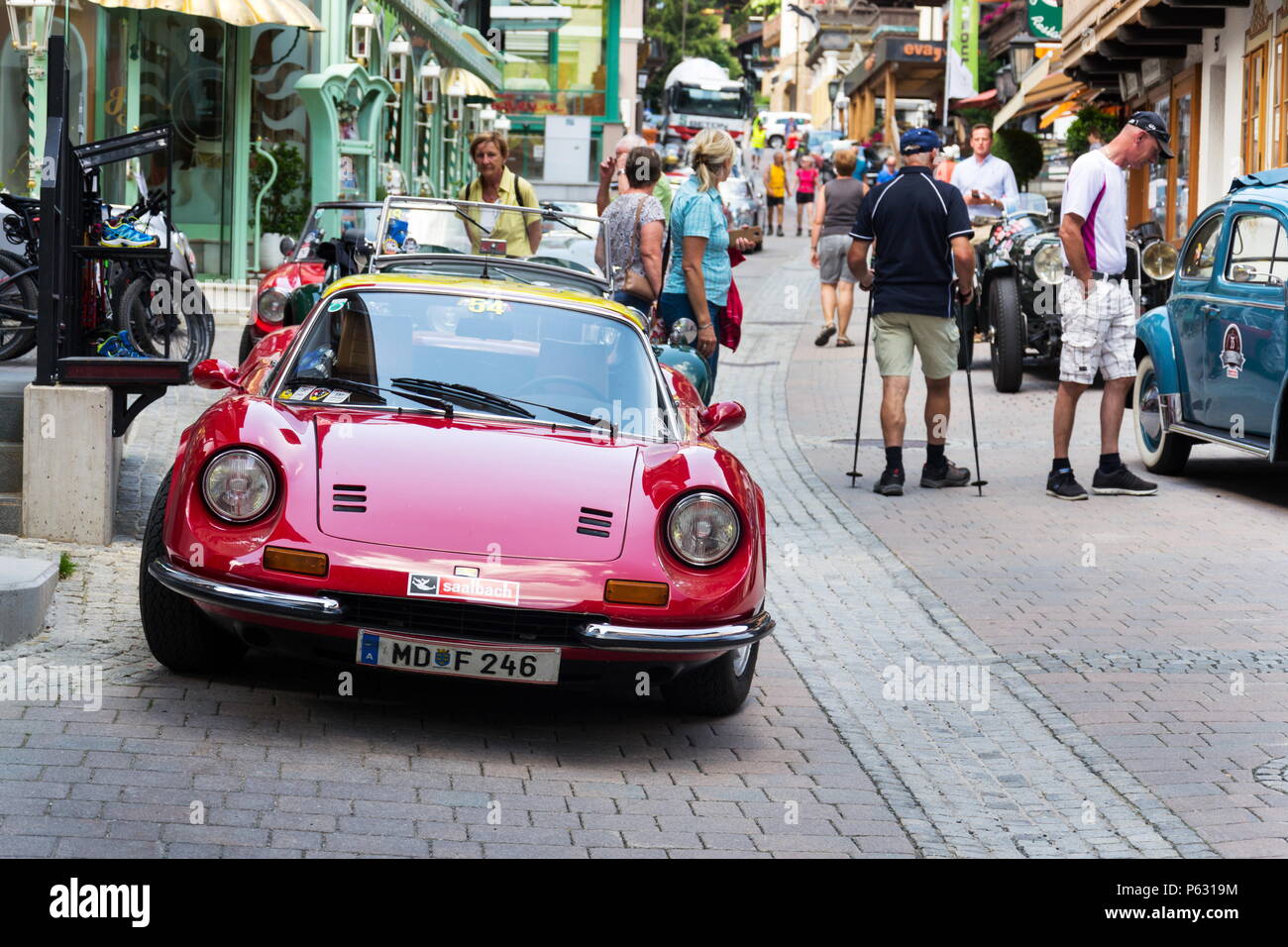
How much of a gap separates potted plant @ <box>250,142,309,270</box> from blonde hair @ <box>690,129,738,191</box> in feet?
40.9

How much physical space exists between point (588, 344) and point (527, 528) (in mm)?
1309

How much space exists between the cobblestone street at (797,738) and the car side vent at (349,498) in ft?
2.14

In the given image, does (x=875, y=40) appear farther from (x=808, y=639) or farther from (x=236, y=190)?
(x=808, y=639)

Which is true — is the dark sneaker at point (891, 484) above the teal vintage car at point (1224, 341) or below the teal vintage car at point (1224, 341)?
below

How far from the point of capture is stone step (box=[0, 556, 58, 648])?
6219mm

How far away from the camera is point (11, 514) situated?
781cm

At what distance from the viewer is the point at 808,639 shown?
289 inches

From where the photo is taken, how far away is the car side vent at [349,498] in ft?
17.9

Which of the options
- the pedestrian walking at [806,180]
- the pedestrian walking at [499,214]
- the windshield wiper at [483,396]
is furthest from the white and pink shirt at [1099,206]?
the pedestrian walking at [806,180]

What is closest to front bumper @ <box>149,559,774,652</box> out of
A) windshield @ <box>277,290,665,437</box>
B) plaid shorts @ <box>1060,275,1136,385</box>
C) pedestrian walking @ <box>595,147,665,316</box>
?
windshield @ <box>277,290,665,437</box>

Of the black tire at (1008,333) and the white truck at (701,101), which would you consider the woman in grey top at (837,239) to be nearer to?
the black tire at (1008,333)

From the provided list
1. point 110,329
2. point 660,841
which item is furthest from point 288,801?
point 110,329

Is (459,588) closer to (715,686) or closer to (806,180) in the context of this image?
(715,686)

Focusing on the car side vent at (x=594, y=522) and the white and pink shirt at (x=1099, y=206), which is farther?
the white and pink shirt at (x=1099, y=206)
